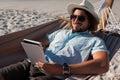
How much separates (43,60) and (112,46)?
0.74 meters

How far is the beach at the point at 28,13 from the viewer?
255 inches

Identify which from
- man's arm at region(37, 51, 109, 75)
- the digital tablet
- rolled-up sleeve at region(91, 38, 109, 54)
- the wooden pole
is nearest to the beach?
the wooden pole

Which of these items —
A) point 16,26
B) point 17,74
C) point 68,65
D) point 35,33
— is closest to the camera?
point 68,65

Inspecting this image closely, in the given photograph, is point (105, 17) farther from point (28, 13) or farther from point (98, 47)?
point (28, 13)

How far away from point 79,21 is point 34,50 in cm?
51

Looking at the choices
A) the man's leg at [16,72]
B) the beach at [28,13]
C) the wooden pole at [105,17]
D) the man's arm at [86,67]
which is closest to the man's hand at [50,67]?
the man's arm at [86,67]

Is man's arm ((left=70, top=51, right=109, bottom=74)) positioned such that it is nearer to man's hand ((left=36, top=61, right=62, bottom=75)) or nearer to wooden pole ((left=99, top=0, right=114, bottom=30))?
man's hand ((left=36, top=61, right=62, bottom=75))

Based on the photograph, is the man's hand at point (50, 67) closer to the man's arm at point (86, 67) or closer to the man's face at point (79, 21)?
the man's arm at point (86, 67)

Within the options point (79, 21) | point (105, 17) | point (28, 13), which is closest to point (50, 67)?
point (79, 21)

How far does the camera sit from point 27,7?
28.6ft

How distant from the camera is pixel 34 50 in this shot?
245 cm

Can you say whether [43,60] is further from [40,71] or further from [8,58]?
[8,58]

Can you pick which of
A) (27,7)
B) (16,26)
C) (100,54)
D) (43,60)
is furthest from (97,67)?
(27,7)

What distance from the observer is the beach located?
21.3 ft
